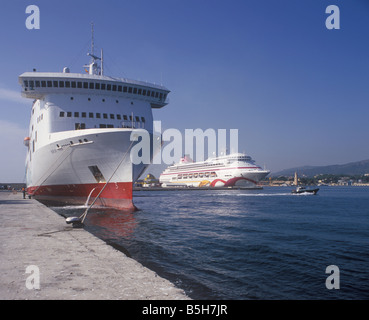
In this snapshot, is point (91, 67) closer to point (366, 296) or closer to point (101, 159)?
point (101, 159)

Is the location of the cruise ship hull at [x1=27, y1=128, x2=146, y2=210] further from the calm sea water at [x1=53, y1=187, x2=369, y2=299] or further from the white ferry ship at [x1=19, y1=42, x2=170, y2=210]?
the calm sea water at [x1=53, y1=187, x2=369, y2=299]

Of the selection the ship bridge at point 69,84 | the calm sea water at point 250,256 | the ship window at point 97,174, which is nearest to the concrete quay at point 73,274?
the calm sea water at point 250,256

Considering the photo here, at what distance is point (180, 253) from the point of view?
10.4 metres

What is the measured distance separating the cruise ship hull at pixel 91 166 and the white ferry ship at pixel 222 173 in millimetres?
70343

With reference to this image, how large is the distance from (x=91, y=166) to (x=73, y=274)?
1861 centimetres

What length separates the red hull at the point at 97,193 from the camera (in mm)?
22578

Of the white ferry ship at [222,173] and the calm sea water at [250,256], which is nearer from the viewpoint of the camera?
the calm sea water at [250,256]

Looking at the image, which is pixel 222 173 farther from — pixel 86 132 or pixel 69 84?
pixel 86 132

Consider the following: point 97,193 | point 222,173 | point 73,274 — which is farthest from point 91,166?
point 222,173

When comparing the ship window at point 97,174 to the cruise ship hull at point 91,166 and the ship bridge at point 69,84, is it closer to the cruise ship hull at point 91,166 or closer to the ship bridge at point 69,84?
the cruise ship hull at point 91,166

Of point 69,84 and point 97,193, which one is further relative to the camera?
point 69,84

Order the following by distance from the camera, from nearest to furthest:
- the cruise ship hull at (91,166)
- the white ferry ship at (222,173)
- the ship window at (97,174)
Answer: the cruise ship hull at (91,166) < the ship window at (97,174) < the white ferry ship at (222,173)

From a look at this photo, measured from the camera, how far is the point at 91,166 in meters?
22.6

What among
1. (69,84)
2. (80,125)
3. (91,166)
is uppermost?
(69,84)
